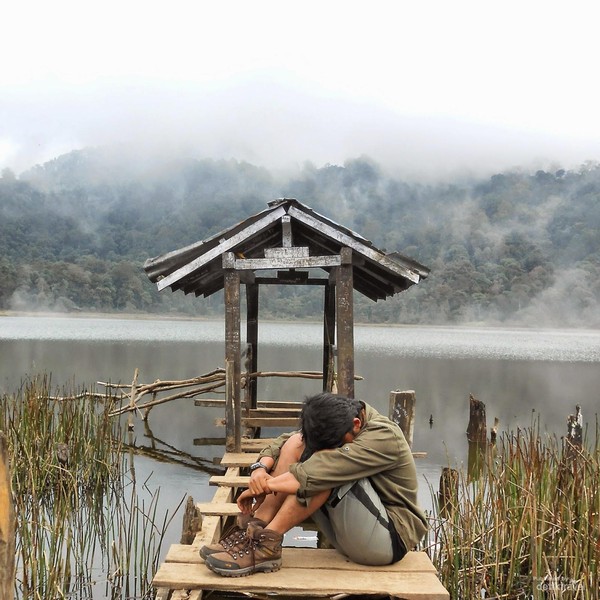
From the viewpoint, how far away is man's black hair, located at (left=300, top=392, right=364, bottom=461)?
3.63 metres

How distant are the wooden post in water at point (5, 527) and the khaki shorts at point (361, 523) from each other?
1.56m

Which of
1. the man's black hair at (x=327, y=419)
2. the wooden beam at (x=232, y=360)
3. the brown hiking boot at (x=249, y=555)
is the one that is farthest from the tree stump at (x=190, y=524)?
the wooden beam at (x=232, y=360)

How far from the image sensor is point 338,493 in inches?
144

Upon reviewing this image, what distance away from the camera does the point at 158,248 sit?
10519 cm

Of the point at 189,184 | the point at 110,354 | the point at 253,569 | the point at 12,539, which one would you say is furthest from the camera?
the point at 189,184

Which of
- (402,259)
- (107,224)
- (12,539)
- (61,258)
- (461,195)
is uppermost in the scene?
(461,195)

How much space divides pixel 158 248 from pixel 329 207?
40.2 meters

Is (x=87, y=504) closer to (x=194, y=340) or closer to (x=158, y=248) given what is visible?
(x=194, y=340)

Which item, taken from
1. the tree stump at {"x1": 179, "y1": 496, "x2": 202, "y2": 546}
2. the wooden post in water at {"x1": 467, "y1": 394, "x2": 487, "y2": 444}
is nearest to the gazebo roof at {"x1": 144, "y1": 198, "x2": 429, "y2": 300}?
the tree stump at {"x1": 179, "y1": 496, "x2": 202, "y2": 546}

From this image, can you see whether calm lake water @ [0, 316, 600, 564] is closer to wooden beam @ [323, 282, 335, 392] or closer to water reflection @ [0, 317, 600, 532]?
water reflection @ [0, 317, 600, 532]

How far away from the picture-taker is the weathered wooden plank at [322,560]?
3873 millimetres

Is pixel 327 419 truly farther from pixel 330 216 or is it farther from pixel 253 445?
pixel 330 216

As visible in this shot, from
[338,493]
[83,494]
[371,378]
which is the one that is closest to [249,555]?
[338,493]

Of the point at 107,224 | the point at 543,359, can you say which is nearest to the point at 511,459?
the point at 543,359
